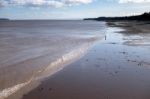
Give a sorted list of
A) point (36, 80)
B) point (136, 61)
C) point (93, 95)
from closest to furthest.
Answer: point (93, 95) → point (36, 80) → point (136, 61)

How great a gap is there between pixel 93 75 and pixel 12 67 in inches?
188

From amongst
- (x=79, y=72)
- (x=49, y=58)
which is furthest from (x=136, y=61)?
(x=49, y=58)

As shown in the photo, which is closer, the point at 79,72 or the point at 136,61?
the point at 79,72

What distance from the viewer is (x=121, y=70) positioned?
516 inches

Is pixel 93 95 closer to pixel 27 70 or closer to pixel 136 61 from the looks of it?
pixel 27 70

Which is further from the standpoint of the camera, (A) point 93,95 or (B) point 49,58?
(B) point 49,58

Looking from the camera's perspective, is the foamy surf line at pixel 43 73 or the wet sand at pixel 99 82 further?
the foamy surf line at pixel 43 73

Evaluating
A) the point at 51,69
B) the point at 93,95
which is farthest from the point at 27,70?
the point at 93,95

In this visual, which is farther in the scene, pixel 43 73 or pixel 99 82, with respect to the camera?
pixel 43 73

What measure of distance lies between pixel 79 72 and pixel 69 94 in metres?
3.74

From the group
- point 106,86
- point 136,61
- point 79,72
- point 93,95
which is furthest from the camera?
point 136,61

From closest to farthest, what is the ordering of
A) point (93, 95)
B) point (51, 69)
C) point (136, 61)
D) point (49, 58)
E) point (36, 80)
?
point (93, 95) < point (36, 80) < point (51, 69) < point (136, 61) < point (49, 58)

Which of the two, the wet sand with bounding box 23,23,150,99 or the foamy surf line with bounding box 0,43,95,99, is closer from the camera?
the wet sand with bounding box 23,23,150,99

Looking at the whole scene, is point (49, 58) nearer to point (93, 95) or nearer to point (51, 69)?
point (51, 69)
